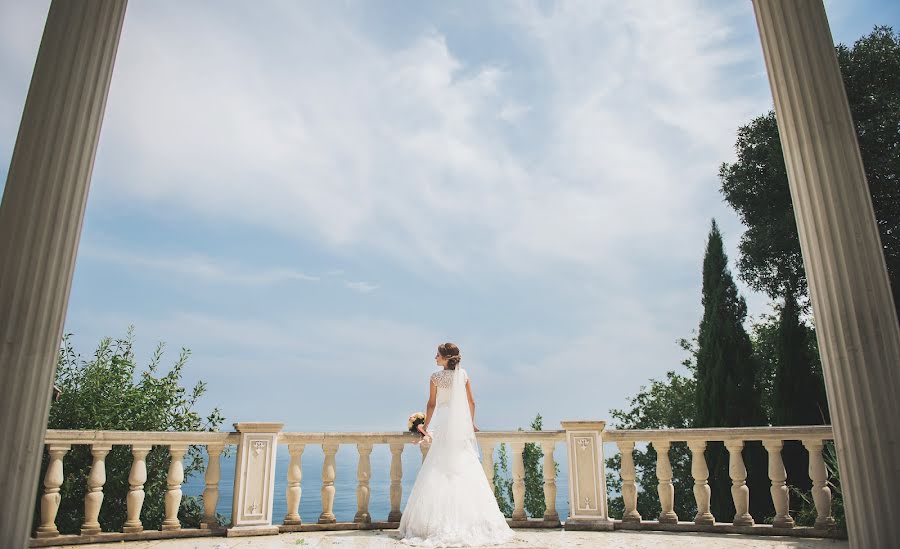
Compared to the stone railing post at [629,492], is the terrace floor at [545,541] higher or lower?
lower

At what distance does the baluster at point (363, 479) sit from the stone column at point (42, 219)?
401cm

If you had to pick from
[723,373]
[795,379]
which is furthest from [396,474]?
[723,373]

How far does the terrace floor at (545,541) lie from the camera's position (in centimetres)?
518

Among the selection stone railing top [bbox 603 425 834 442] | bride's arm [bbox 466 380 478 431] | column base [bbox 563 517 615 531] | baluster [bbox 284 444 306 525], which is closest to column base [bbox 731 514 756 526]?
stone railing top [bbox 603 425 834 442]

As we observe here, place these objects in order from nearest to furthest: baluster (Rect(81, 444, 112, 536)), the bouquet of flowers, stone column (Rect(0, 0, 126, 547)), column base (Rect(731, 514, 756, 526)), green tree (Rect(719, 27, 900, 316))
→ stone column (Rect(0, 0, 126, 547))
baluster (Rect(81, 444, 112, 536))
column base (Rect(731, 514, 756, 526))
the bouquet of flowers
green tree (Rect(719, 27, 900, 316))

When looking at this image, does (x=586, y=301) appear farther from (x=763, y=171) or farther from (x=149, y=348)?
(x=149, y=348)

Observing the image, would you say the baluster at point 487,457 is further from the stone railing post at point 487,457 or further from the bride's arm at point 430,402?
the bride's arm at point 430,402

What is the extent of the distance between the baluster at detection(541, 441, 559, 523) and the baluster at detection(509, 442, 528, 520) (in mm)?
251

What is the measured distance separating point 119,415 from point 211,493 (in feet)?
11.7

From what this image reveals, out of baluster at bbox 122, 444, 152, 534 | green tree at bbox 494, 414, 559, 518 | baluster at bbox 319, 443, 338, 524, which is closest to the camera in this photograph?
baluster at bbox 122, 444, 152, 534

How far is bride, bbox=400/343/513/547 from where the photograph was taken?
519 cm

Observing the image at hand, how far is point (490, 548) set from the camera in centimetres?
489

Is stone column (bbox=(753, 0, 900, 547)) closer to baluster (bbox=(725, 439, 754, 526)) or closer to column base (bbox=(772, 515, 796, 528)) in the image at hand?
baluster (bbox=(725, 439, 754, 526))

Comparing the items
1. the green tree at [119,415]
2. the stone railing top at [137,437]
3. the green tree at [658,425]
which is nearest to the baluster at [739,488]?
the stone railing top at [137,437]
